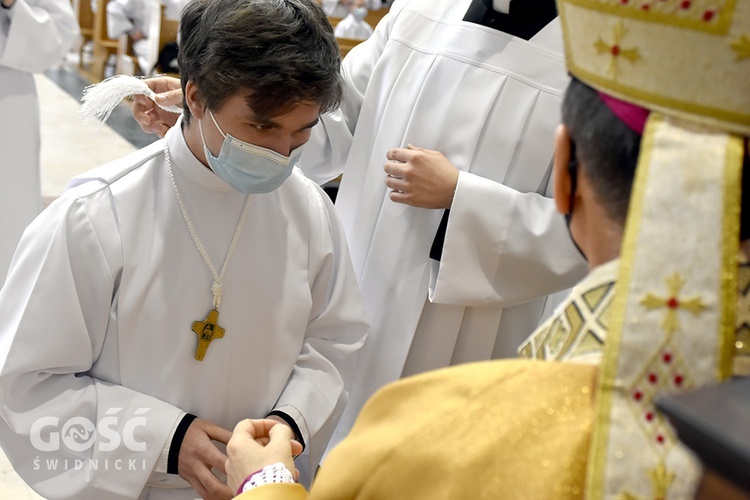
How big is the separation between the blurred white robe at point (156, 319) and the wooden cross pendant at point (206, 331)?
2cm

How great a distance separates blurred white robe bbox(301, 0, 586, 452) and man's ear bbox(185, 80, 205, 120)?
1.82ft

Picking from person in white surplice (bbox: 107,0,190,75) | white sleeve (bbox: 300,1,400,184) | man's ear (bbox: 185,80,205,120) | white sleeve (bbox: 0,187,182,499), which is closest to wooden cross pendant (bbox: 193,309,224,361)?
white sleeve (bbox: 0,187,182,499)

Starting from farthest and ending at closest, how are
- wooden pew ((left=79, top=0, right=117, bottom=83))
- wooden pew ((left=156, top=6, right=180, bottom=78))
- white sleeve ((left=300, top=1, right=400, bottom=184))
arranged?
wooden pew ((left=79, top=0, right=117, bottom=83)), wooden pew ((left=156, top=6, right=180, bottom=78)), white sleeve ((left=300, top=1, right=400, bottom=184))

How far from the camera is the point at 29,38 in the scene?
4.19 m

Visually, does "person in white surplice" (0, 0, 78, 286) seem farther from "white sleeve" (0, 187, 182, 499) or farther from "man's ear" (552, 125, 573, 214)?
"man's ear" (552, 125, 573, 214)

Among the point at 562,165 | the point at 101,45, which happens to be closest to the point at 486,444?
the point at 562,165

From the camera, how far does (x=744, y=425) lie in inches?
27.4

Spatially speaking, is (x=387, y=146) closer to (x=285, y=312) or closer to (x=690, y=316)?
(x=285, y=312)

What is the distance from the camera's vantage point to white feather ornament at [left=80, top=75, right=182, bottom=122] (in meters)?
2.09

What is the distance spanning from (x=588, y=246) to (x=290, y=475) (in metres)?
0.65

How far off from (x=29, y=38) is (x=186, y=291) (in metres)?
2.74

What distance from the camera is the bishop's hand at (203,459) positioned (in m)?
1.85

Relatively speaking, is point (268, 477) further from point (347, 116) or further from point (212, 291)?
point (347, 116)

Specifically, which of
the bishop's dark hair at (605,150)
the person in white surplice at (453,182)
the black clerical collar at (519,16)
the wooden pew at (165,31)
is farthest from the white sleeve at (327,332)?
the wooden pew at (165,31)
